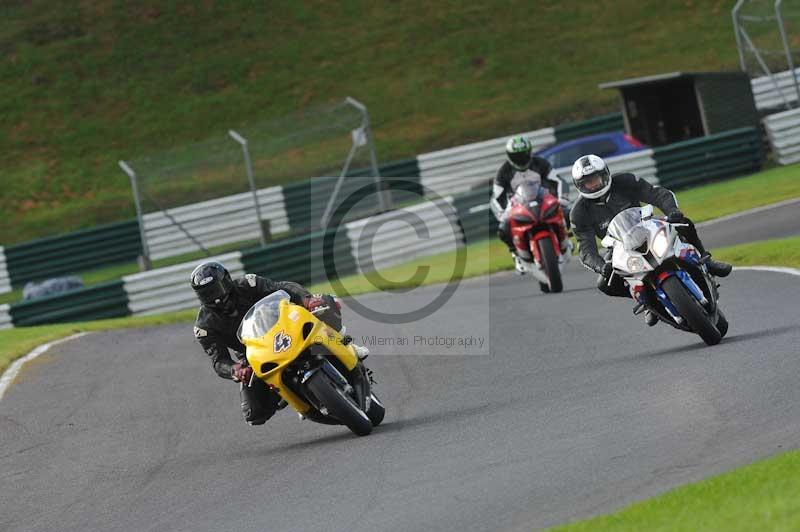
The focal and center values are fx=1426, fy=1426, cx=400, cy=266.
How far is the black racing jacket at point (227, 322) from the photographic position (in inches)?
406

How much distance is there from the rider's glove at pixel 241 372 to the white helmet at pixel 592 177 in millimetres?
3224

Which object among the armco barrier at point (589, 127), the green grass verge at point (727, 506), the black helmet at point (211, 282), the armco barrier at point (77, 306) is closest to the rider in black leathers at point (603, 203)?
the black helmet at point (211, 282)

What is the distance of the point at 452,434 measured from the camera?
30.4 ft

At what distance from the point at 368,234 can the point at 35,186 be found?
1359 cm

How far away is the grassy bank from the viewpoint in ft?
122

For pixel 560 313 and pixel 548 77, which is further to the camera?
pixel 548 77

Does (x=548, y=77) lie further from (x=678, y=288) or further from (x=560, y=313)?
(x=678, y=288)

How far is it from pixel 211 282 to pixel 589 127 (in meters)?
24.2

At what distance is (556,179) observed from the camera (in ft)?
56.5

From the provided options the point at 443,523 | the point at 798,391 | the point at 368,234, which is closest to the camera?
the point at 443,523

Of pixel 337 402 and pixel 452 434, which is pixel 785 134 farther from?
pixel 337 402

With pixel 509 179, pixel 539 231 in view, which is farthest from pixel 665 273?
pixel 509 179

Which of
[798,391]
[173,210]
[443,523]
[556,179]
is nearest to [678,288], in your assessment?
[798,391]

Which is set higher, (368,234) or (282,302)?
(282,302)
